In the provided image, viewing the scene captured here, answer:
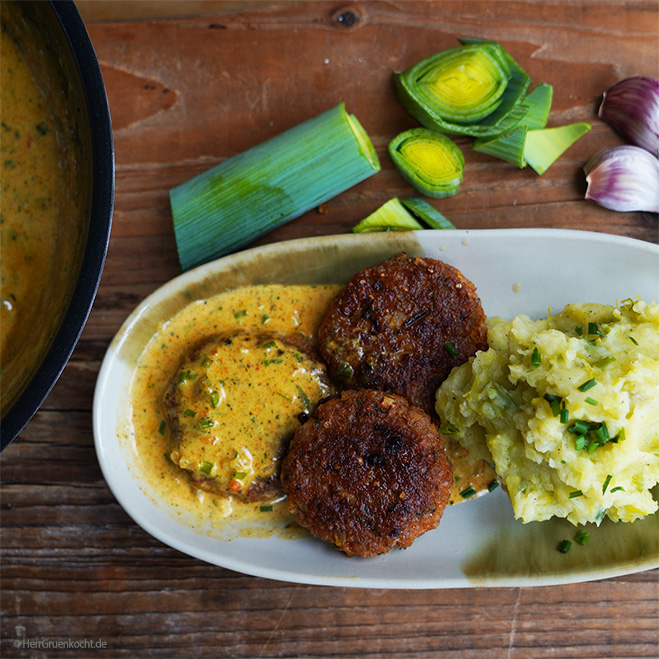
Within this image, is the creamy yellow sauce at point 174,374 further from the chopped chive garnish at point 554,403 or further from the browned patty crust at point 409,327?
the chopped chive garnish at point 554,403

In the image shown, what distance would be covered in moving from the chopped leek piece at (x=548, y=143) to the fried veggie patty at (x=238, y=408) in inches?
61.5

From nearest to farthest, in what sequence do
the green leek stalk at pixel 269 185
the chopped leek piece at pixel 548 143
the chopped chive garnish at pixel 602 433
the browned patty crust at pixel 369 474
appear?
the chopped chive garnish at pixel 602 433 < the browned patty crust at pixel 369 474 < the green leek stalk at pixel 269 185 < the chopped leek piece at pixel 548 143

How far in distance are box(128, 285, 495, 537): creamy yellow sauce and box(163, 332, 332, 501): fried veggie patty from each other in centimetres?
13

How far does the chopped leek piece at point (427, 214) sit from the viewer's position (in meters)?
2.83

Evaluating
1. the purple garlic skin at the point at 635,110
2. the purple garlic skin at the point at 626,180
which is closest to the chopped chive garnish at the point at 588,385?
the purple garlic skin at the point at 626,180

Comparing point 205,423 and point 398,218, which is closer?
point 205,423

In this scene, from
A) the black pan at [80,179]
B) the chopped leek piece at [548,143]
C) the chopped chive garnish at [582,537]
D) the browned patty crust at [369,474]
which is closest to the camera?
the black pan at [80,179]

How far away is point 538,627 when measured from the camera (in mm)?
2982

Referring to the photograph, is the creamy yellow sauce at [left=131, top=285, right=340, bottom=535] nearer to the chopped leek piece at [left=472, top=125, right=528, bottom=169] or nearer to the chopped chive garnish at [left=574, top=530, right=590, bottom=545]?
the chopped leek piece at [left=472, top=125, right=528, bottom=169]

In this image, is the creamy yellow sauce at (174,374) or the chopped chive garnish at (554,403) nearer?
the chopped chive garnish at (554,403)

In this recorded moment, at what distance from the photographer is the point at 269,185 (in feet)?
9.06

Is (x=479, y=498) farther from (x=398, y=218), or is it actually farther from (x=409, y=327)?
(x=398, y=218)

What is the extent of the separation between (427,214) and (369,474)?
1305mm

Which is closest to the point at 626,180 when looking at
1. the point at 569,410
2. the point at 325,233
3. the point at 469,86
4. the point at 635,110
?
the point at 635,110
